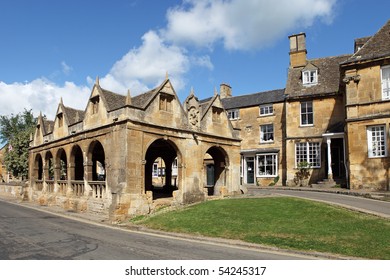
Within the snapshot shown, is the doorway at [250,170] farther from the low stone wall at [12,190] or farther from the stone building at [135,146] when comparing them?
the low stone wall at [12,190]

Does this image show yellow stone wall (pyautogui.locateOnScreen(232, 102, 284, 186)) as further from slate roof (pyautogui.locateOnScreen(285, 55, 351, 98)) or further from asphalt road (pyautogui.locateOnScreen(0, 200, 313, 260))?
asphalt road (pyautogui.locateOnScreen(0, 200, 313, 260))

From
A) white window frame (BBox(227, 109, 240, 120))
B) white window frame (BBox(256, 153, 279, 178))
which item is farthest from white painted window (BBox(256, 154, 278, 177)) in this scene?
white window frame (BBox(227, 109, 240, 120))

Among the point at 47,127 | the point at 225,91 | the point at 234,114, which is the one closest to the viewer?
the point at 47,127

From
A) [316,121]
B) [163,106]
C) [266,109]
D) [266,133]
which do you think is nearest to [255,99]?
[266,109]

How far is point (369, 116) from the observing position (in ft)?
75.5

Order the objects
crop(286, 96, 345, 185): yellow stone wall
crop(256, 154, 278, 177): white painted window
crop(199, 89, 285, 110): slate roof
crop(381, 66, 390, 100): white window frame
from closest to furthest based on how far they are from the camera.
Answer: crop(381, 66, 390, 100): white window frame → crop(286, 96, 345, 185): yellow stone wall → crop(256, 154, 278, 177): white painted window → crop(199, 89, 285, 110): slate roof

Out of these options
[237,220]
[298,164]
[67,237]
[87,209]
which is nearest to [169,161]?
[87,209]

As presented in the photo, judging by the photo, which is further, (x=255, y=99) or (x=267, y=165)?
(x=255, y=99)

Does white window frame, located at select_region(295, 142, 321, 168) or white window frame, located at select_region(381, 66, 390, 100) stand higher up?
white window frame, located at select_region(381, 66, 390, 100)

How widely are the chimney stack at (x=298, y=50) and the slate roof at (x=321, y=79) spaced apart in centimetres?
63

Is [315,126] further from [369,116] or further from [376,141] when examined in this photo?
[376,141]

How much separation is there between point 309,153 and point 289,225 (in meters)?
20.8

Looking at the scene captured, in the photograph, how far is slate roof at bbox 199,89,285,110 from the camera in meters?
36.1

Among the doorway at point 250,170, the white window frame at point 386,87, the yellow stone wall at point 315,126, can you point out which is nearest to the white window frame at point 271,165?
the doorway at point 250,170
